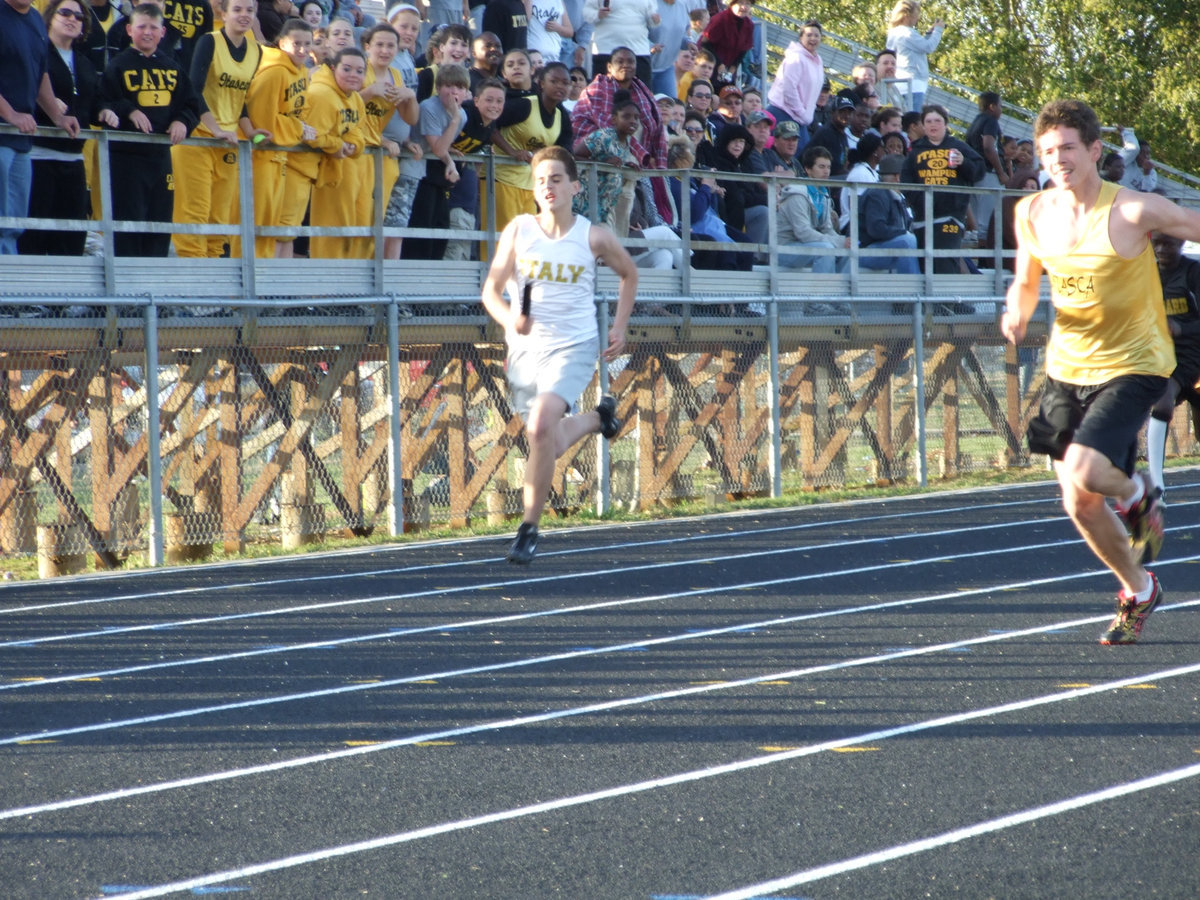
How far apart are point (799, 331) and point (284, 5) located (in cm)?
575

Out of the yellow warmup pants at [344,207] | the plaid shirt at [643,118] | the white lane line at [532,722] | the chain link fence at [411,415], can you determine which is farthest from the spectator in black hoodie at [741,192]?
the white lane line at [532,722]

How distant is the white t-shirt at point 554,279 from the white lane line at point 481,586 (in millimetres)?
1493

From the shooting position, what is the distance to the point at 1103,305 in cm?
656

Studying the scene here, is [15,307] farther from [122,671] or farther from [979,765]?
[979,765]

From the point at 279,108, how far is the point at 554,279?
143 inches

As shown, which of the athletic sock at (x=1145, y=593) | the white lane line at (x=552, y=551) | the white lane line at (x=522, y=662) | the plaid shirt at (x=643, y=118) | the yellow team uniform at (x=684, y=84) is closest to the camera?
the white lane line at (x=522, y=662)

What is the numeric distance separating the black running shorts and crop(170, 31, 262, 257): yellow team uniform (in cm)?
659

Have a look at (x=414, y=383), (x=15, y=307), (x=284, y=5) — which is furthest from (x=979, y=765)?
(x=284, y=5)

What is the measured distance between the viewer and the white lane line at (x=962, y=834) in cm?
404

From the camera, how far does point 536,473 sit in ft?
28.7

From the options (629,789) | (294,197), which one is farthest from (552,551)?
(629,789)

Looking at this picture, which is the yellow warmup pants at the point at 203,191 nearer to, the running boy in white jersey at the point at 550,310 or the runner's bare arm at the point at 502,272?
the runner's bare arm at the point at 502,272

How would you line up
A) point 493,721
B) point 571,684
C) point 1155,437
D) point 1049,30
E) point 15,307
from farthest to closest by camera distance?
point 1049,30 → point 1155,437 → point 15,307 → point 571,684 → point 493,721

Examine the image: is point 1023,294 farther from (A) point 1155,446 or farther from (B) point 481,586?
(A) point 1155,446
